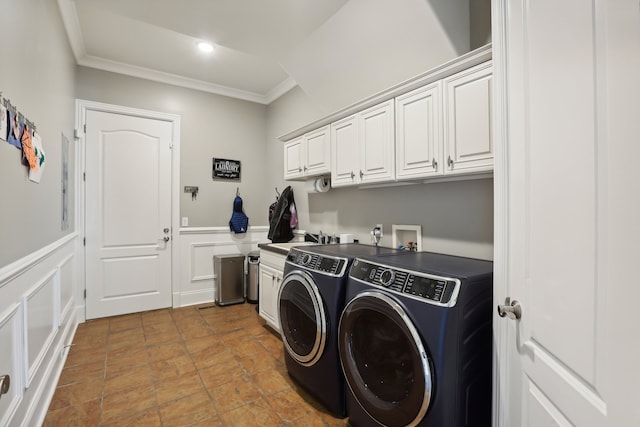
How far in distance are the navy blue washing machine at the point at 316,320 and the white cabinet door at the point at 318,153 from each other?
93 cm

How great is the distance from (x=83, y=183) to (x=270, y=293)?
2.38 m

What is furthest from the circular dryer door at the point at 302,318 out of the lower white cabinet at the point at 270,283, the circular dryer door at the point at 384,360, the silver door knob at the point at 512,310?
the silver door knob at the point at 512,310

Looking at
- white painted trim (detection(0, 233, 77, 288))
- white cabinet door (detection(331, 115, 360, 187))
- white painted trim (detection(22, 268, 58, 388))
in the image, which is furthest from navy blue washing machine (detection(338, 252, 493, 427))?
white painted trim (detection(22, 268, 58, 388))

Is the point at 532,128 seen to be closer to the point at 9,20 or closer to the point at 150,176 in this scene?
the point at 9,20

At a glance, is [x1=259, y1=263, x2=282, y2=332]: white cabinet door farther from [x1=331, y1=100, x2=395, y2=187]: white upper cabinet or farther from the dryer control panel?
the dryer control panel

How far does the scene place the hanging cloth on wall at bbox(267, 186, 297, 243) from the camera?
143 inches

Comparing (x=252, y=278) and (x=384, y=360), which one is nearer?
(x=384, y=360)

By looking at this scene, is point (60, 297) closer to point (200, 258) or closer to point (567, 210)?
point (200, 258)

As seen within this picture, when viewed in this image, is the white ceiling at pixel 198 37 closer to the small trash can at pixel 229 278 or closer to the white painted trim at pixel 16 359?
the white painted trim at pixel 16 359

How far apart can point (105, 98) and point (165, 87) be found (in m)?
0.66

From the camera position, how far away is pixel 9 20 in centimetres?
135

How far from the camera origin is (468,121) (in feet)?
5.48

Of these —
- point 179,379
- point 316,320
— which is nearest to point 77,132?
point 179,379

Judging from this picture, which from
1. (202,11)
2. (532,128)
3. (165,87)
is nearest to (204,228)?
(165,87)
